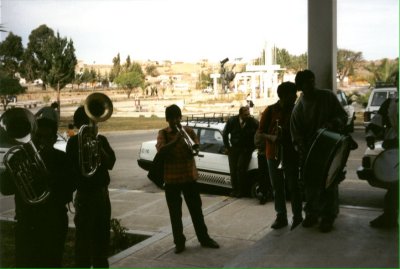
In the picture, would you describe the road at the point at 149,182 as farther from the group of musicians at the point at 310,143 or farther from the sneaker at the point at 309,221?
the sneaker at the point at 309,221

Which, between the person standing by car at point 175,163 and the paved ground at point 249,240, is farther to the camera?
the person standing by car at point 175,163

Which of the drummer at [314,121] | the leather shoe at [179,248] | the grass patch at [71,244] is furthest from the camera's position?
the grass patch at [71,244]

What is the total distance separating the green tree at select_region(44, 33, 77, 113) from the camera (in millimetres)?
30941

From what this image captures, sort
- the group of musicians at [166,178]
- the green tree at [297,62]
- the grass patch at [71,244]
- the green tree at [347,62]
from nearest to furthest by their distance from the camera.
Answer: the group of musicians at [166,178] < the grass patch at [71,244] < the green tree at [347,62] < the green tree at [297,62]

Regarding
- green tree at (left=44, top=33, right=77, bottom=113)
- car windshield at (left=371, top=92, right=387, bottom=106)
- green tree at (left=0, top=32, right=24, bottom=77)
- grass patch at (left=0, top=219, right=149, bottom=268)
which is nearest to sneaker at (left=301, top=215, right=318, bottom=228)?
grass patch at (left=0, top=219, right=149, bottom=268)

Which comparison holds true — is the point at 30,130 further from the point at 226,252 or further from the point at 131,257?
the point at 226,252

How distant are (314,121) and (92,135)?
2.03 metres

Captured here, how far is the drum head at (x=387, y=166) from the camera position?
4.16 metres

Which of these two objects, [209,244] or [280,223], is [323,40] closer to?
[280,223]

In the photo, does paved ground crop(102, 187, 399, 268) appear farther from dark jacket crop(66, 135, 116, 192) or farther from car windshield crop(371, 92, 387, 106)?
car windshield crop(371, 92, 387, 106)

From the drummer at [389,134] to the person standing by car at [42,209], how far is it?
273cm

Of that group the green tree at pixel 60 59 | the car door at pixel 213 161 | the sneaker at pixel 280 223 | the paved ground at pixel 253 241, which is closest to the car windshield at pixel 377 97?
the car door at pixel 213 161

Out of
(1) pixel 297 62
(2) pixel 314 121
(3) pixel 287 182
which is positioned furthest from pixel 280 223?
(1) pixel 297 62

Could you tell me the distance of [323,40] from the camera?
5.96 meters
